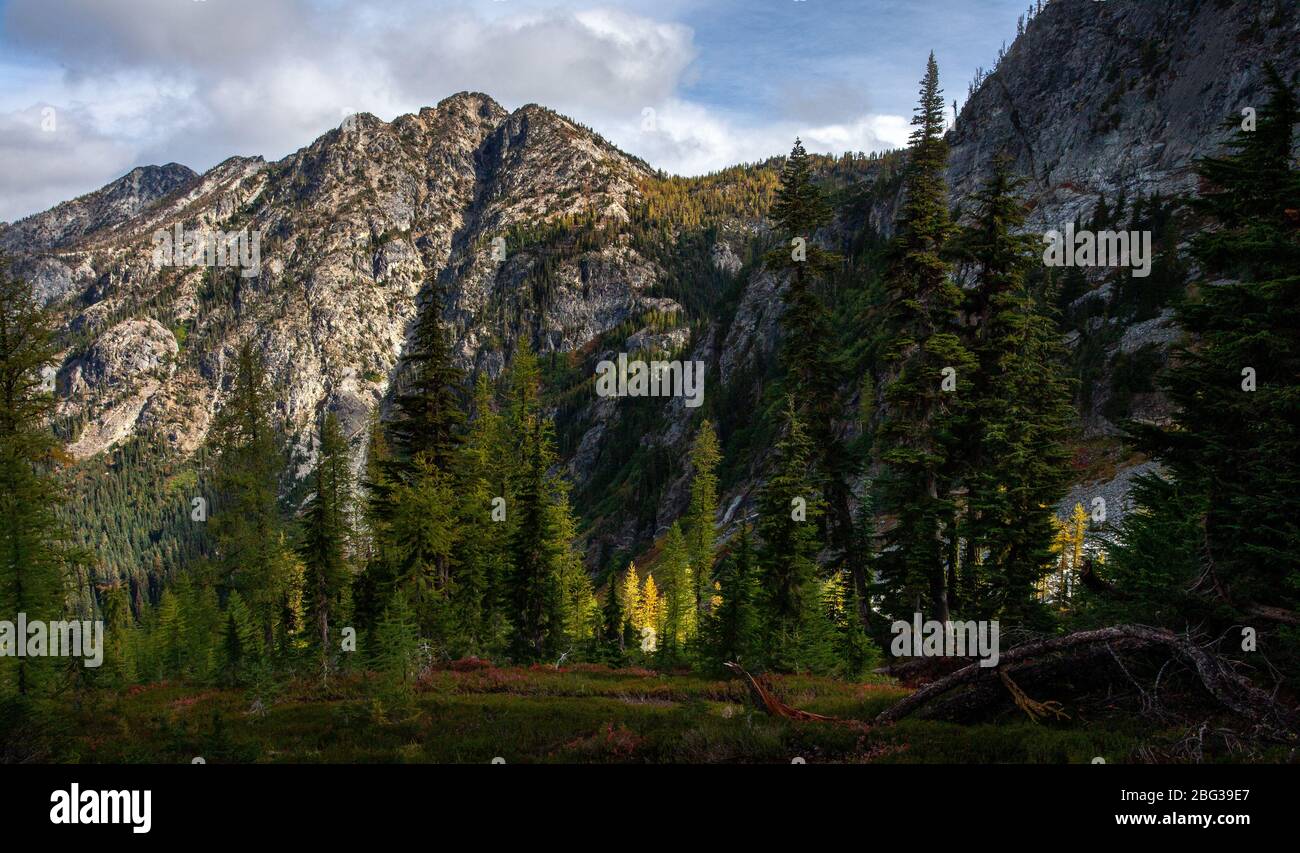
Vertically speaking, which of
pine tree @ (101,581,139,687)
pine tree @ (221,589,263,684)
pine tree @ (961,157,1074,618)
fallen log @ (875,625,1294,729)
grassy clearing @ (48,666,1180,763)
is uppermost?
pine tree @ (961,157,1074,618)

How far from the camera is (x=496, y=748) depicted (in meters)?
12.9

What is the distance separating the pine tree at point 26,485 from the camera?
15.8m

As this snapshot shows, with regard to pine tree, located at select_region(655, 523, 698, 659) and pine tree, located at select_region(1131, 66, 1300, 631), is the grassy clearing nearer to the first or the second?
pine tree, located at select_region(1131, 66, 1300, 631)

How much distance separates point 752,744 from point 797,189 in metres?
20.1

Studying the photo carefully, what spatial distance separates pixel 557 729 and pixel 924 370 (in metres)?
14.6

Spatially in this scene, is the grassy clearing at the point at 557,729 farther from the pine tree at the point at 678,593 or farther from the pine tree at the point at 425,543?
the pine tree at the point at 678,593

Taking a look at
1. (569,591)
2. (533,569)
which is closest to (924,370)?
(533,569)

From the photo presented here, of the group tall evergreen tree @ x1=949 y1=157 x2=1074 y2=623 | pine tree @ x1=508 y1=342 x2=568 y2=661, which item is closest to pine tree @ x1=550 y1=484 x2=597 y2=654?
pine tree @ x1=508 y1=342 x2=568 y2=661

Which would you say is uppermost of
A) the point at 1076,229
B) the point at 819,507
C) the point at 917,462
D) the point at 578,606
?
the point at 1076,229

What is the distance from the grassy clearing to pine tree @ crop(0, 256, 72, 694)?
11.9 feet

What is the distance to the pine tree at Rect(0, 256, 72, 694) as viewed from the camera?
15828 mm

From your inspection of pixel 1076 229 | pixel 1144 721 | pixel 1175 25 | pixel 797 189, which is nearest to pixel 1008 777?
pixel 1144 721

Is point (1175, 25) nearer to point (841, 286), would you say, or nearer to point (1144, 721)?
point (841, 286)

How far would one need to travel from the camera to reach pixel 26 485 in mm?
18578
